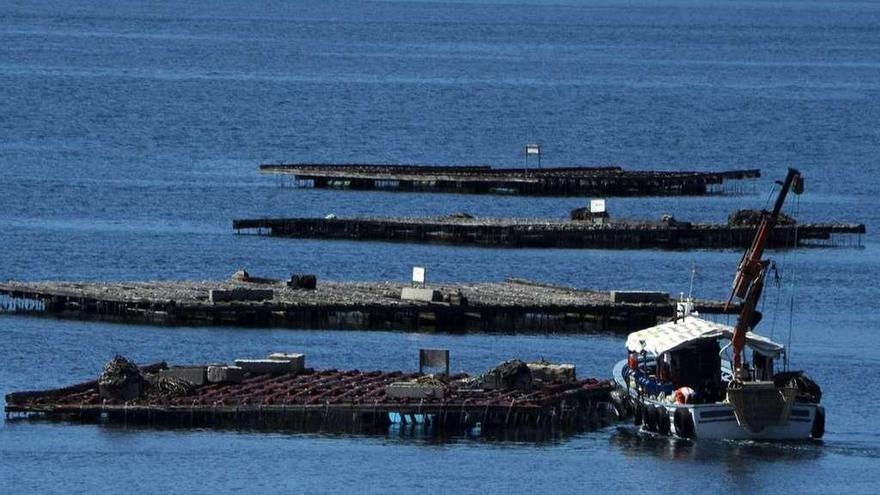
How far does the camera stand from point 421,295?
8638cm

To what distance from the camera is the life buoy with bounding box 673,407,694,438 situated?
64.8m

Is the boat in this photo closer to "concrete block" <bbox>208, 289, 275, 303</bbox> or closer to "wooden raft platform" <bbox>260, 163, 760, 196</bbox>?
"concrete block" <bbox>208, 289, 275, 303</bbox>

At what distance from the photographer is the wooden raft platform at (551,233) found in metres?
110

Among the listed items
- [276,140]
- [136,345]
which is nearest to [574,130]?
[276,140]

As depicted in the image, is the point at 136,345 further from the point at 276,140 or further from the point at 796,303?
the point at 276,140

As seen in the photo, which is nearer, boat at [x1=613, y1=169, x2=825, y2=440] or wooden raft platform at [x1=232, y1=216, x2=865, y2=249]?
boat at [x1=613, y1=169, x2=825, y2=440]

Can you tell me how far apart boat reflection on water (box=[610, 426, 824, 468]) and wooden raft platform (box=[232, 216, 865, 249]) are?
4428 cm

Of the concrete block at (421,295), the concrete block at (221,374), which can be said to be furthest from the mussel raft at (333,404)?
the concrete block at (421,295)

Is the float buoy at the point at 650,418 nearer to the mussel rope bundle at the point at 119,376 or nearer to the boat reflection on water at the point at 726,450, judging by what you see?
the boat reflection on water at the point at 726,450

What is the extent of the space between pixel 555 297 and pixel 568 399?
67.1 feet

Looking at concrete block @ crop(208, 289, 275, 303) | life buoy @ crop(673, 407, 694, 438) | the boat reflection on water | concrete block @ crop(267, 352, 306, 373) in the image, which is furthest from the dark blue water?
concrete block @ crop(267, 352, 306, 373)

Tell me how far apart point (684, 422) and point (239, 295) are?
972 inches

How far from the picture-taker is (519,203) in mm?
127625

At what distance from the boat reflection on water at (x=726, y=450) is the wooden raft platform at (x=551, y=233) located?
44278mm
